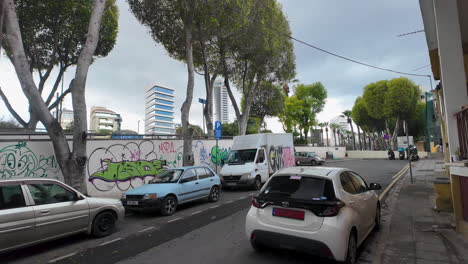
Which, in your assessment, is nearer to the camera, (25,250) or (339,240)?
(339,240)

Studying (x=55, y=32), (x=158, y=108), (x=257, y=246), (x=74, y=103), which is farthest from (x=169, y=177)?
(x=158, y=108)

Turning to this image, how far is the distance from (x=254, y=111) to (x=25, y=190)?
946 inches

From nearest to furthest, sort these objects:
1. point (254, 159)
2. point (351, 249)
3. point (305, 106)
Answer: point (351, 249) → point (254, 159) → point (305, 106)

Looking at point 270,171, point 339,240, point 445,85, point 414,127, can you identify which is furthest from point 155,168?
point 414,127

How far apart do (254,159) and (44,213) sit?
8755 mm

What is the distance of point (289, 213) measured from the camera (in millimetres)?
3705

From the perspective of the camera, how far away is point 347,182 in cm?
439

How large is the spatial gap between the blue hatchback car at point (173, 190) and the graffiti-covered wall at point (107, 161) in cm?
368

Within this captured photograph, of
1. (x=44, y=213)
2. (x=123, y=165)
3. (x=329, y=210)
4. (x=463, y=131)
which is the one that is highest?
(x=463, y=131)

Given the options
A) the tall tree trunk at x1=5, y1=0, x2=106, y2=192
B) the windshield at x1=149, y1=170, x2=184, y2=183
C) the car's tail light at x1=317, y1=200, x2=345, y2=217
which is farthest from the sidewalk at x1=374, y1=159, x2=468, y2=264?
the tall tree trunk at x1=5, y1=0, x2=106, y2=192

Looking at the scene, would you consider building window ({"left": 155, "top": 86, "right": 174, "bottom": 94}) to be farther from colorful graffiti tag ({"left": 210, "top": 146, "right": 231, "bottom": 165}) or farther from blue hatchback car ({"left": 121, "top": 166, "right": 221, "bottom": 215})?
blue hatchback car ({"left": 121, "top": 166, "right": 221, "bottom": 215})

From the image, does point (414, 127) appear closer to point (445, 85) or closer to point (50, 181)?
point (445, 85)

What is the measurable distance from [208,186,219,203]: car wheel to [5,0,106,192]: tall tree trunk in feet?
14.0

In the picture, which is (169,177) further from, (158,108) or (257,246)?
(158,108)
